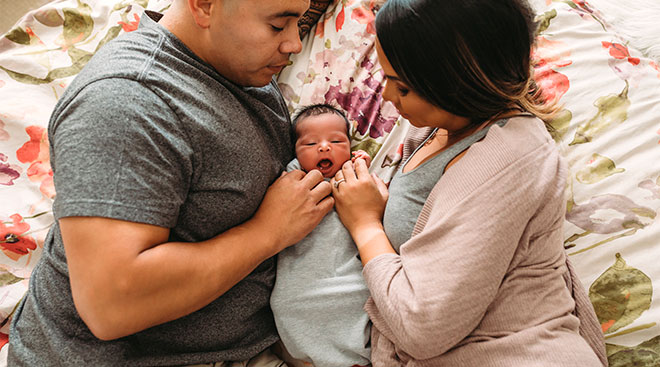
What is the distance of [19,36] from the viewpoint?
1.66 meters

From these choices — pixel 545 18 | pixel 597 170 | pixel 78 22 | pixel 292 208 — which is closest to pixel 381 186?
pixel 292 208

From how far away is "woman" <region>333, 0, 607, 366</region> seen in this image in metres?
0.85

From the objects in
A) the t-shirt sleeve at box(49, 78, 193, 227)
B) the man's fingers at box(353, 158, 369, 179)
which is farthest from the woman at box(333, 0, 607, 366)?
the t-shirt sleeve at box(49, 78, 193, 227)

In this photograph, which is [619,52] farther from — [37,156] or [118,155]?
Result: [37,156]

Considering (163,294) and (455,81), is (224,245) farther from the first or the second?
(455,81)

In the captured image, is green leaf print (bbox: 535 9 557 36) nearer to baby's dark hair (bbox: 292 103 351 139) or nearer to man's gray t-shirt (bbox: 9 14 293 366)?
baby's dark hair (bbox: 292 103 351 139)

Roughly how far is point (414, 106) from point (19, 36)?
1521 millimetres

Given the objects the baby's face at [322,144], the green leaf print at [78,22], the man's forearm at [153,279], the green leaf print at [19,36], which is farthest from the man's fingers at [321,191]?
the green leaf print at [19,36]

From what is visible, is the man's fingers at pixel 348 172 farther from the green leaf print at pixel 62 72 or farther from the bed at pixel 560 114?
the green leaf print at pixel 62 72

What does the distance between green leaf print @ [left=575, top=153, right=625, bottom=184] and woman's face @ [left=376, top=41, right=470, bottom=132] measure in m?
0.35

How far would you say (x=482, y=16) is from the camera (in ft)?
2.90

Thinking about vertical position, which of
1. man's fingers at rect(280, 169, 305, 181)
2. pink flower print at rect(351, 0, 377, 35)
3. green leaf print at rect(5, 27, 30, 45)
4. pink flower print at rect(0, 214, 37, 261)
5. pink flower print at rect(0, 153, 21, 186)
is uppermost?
pink flower print at rect(351, 0, 377, 35)

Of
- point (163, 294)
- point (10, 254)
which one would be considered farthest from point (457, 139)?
point (10, 254)

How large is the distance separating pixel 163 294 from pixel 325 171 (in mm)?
593
